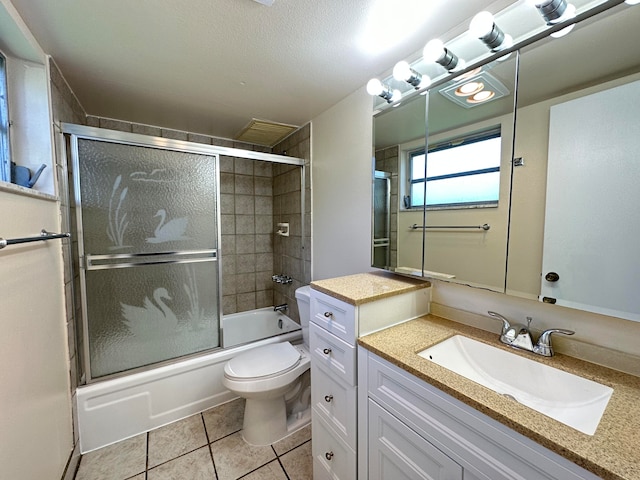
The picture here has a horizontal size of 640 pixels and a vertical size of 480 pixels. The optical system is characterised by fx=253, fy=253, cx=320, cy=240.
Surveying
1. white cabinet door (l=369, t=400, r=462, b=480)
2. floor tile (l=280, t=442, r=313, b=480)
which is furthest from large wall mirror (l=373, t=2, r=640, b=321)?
floor tile (l=280, t=442, r=313, b=480)

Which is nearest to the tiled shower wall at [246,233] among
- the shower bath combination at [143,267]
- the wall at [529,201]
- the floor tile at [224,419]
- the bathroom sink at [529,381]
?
the shower bath combination at [143,267]

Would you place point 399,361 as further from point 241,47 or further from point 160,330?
point 160,330

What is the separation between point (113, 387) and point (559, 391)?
223cm

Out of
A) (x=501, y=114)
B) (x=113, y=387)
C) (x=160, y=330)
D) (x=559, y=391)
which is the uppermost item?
(x=501, y=114)

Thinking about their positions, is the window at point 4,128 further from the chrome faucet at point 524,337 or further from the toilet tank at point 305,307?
the chrome faucet at point 524,337

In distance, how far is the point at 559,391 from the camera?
82 cm

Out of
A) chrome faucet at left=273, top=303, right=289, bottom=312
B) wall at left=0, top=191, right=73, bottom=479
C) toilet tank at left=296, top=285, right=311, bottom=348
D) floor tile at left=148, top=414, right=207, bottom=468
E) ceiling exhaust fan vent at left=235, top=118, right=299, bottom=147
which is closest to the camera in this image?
wall at left=0, top=191, right=73, bottom=479

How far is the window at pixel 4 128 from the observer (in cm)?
116

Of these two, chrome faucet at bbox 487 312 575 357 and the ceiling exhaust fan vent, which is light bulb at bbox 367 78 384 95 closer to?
→ the ceiling exhaust fan vent

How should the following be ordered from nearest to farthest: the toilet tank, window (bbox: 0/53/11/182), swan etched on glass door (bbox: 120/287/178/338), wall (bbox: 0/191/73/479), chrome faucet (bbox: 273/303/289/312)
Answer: wall (bbox: 0/191/73/479)
window (bbox: 0/53/11/182)
swan etched on glass door (bbox: 120/287/178/338)
the toilet tank
chrome faucet (bbox: 273/303/289/312)

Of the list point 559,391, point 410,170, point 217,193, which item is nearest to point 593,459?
point 559,391

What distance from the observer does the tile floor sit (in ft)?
4.50

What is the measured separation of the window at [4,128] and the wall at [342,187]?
1.74m

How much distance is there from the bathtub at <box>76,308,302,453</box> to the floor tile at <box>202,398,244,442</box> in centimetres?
5
